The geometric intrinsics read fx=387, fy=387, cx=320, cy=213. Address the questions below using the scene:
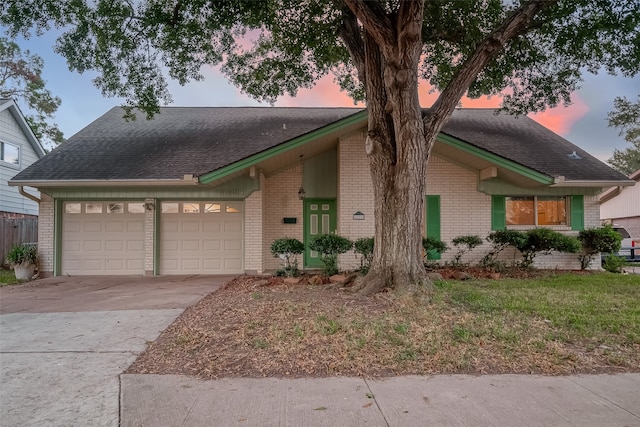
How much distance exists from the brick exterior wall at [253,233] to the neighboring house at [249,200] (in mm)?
29

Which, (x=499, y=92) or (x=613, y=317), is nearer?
(x=613, y=317)

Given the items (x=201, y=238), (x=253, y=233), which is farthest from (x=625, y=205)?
(x=201, y=238)

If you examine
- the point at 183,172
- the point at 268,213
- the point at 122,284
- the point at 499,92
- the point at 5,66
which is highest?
the point at 5,66

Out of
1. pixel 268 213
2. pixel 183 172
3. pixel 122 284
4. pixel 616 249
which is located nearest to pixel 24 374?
pixel 122 284

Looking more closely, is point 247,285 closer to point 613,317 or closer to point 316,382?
point 316,382

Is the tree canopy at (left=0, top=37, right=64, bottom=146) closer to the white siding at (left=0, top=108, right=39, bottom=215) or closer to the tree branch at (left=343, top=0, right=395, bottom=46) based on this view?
the white siding at (left=0, top=108, right=39, bottom=215)

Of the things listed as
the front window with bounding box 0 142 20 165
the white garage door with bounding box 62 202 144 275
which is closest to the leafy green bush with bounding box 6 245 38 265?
the white garage door with bounding box 62 202 144 275

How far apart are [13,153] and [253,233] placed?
13244 millimetres

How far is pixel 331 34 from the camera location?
9.57 meters

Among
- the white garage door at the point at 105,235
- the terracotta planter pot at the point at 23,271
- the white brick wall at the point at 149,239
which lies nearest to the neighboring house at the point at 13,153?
the white garage door at the point at 105,235

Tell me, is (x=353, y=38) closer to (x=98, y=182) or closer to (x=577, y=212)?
(x=98, y=182)

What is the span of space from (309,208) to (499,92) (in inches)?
259

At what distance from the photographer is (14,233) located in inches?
525

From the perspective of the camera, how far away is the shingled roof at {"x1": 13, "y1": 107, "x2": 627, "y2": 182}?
1095 centimetres
